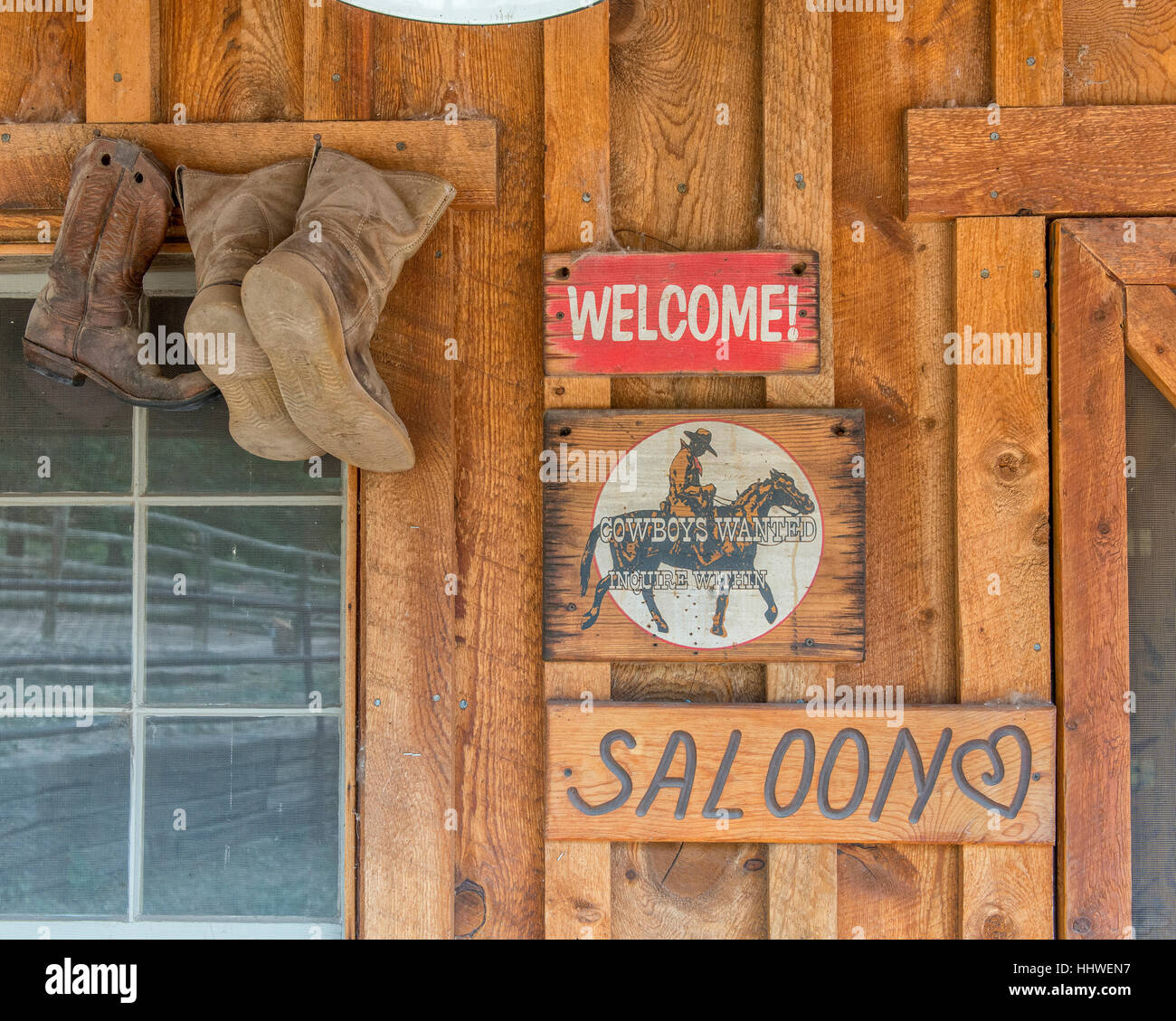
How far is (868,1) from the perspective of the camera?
1800mm

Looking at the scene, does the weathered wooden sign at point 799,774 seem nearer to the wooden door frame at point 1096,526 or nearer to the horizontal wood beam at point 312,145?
the wooden door frame at point 1096,526

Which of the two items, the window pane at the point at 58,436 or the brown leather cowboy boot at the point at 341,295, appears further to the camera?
the window pane at the point at 58,436

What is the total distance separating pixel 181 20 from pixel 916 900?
7.45ft

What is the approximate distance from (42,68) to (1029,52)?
1.96 meters

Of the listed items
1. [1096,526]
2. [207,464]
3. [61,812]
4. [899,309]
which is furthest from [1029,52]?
[61,812]

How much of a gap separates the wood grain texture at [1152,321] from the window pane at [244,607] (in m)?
1.62

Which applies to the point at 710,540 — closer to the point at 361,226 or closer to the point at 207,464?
the point at 361,226

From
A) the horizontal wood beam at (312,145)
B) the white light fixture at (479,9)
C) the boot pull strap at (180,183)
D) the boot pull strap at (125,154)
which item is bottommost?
the white light fixture at (479,9)

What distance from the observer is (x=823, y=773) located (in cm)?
172

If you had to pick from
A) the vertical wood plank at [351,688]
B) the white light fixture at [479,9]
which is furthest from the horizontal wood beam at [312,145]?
the white light fixture at [479,9]

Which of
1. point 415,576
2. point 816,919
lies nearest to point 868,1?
point 415,576

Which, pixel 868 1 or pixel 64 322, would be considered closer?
pixel 64 322

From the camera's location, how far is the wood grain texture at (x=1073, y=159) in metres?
1.74
